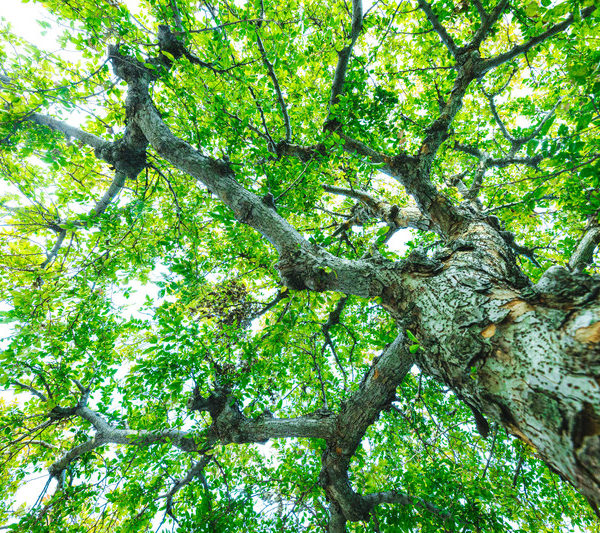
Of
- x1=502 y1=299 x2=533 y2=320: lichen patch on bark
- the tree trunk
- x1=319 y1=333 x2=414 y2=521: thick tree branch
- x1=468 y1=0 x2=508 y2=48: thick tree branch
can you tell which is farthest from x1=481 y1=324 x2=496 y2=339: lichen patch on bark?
x1=468 y1=0 x2=508 y2=48: thick tree branch

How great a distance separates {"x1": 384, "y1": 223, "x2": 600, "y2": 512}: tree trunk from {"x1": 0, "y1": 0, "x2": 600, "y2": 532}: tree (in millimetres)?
18

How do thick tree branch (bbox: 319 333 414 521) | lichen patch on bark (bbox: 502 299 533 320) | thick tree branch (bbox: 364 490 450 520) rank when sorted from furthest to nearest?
thick tree branch (bbox: 319 333 414 521) → thick tree branch (bbox: 364 490 450 520) → lichen patch on bark (bbox: 502 299 533 320)

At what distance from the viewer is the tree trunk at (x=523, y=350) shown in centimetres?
121

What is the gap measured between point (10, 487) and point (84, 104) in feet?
27.7

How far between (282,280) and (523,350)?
2.19m

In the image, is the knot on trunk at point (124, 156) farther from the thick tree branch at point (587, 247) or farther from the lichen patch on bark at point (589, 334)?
the thick tree branch at point (587, 247)

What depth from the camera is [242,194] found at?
135 inches

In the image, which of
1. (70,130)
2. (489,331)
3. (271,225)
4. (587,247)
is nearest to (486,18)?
(587,247)

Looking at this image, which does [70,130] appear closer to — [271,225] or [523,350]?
[271,225]

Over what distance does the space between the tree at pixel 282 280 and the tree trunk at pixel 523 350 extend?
0.06 feet

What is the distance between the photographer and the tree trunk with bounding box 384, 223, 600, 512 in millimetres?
1209

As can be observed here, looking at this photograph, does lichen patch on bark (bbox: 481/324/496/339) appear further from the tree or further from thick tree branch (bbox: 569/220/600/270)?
thick tree branch (bbox: 569/220/600/270)

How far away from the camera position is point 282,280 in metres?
3.06

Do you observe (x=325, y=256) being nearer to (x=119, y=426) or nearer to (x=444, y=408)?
(x=444, y=408)
